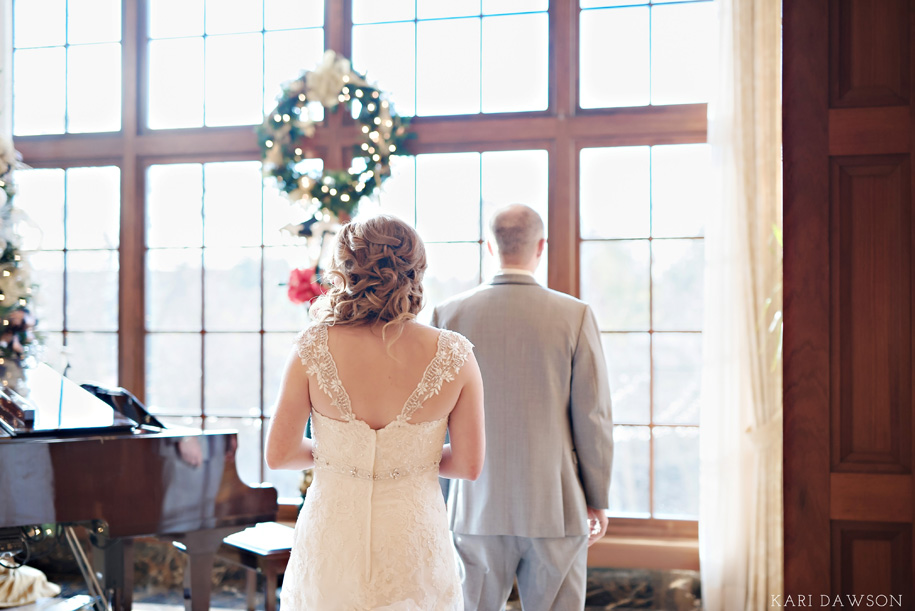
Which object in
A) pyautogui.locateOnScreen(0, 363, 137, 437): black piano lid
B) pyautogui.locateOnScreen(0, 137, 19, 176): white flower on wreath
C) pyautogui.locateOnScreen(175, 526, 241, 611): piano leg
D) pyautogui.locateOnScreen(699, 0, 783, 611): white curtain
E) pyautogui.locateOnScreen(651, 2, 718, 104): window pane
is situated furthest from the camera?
pyautogui.locateOnScreen(651, 2, 718, 104): window pane

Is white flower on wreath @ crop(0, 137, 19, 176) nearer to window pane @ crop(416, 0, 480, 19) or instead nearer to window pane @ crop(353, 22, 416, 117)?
window pane @ crop(353, 22, 416, 117)

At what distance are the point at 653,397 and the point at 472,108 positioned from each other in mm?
1753

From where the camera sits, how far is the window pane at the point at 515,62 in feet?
13.4

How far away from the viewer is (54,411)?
9.62 ft

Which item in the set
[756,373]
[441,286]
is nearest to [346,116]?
[441,286]

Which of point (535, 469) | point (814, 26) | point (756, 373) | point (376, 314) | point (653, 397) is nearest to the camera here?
point (376, 314)

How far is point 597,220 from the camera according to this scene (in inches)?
158

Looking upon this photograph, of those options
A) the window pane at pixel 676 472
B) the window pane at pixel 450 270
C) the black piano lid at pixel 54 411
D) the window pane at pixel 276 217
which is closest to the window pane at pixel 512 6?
the window pane at pixel 450 270

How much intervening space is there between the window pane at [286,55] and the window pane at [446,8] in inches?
22.0

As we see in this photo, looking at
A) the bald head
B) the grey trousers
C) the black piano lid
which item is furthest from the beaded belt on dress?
the black piano lid

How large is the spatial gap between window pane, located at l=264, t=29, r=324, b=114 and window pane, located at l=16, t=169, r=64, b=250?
1341mm

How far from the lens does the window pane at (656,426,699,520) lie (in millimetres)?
3930

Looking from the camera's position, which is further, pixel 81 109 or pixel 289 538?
pixel 81 109

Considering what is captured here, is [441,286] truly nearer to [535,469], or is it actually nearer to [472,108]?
[472,108]
